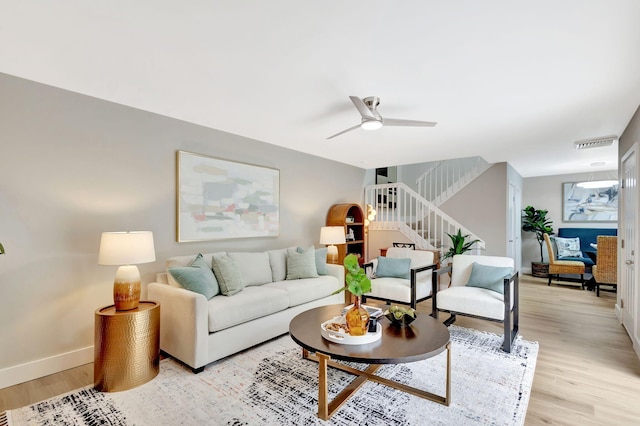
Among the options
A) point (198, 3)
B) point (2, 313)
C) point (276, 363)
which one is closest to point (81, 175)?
point (2, 313)

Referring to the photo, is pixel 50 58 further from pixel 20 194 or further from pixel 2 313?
pixel 2 313

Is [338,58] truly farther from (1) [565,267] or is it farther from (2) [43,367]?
(1) [565,267]

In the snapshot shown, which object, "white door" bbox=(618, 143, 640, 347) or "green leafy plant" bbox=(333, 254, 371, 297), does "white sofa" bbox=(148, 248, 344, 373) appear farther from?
"white door" bbox=(618, 143, 640, 347)

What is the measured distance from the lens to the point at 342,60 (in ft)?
7.11

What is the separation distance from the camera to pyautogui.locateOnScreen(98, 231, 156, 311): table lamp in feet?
8.07

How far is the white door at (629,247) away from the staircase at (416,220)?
229 cm

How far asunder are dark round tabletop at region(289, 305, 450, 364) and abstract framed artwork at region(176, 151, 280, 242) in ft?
5.88

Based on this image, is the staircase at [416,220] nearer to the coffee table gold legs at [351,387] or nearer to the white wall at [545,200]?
the white wall at [545,200]

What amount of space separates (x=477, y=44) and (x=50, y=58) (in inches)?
115

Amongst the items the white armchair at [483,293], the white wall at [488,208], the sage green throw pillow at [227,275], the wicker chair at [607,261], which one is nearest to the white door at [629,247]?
the white armchair at [483,293]

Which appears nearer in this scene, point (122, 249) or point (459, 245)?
point (122, 249)

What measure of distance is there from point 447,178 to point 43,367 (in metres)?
7.11

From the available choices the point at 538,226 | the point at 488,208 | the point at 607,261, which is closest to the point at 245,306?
the point at 488,208

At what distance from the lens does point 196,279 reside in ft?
9.47
